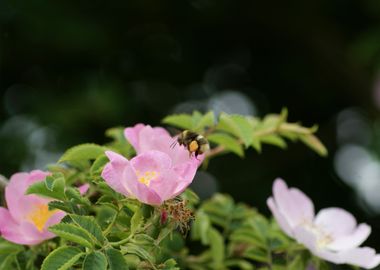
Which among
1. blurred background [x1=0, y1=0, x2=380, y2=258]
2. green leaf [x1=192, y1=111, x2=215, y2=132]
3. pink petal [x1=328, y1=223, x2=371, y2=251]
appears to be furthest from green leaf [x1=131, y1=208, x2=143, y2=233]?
blurred background [x1=0, y1=0, x2=380, y2=258]

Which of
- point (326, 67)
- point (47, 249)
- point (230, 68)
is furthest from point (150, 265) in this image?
point (230, 68)

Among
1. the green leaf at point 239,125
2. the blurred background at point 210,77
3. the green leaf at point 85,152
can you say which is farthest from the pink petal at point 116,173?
the blurred background at point 210,77

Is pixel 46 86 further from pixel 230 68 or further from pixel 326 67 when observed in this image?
pixel 326 67

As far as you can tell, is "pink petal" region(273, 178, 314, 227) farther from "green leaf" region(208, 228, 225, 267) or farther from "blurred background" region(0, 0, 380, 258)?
"blurred background" region(0, 0, 380, 258)

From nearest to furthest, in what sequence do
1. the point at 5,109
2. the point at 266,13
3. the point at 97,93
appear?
1. the point at 97,93
2. the point at 5,109
3. the point at 266,13

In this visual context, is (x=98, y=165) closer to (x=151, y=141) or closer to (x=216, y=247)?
(x=151, y=141)

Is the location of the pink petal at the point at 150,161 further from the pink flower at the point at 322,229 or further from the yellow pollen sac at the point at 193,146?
the pink flower at the point at 322,229

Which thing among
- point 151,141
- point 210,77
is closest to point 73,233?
point 151,141
